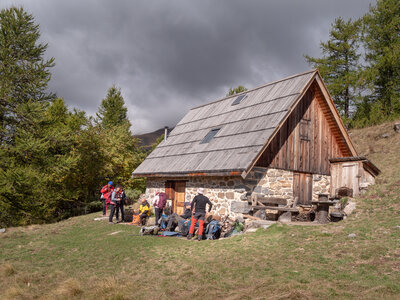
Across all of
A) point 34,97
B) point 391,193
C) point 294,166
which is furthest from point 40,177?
point 391,193

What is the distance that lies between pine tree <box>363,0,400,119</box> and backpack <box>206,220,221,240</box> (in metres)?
20.3

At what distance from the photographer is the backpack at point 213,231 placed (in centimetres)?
1127

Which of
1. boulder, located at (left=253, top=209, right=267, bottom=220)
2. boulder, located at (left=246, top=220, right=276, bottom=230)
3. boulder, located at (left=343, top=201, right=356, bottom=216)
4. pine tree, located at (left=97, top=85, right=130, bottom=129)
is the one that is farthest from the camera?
pine tree, located at (left=97, top=85, right=130, bottom=129)

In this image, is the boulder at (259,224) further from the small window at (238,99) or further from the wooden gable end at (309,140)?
the small window at (238,99)

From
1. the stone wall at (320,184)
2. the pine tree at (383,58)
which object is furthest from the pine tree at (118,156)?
the pine tree at (383,58)

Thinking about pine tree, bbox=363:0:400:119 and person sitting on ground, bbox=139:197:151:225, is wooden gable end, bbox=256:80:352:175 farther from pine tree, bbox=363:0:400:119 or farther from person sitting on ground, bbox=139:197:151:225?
pine tree, bbox=363:0:400:119

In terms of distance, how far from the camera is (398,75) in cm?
2659

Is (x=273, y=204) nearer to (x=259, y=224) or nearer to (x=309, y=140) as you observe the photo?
(x=259, y=224)

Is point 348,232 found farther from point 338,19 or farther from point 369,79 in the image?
point 338,19

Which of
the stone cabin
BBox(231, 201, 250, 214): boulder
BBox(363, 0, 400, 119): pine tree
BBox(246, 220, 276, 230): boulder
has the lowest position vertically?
BBox(246, 220, 276, 230): boulder

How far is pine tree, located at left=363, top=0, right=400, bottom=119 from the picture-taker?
84.4 feet

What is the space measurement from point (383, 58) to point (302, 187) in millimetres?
17195

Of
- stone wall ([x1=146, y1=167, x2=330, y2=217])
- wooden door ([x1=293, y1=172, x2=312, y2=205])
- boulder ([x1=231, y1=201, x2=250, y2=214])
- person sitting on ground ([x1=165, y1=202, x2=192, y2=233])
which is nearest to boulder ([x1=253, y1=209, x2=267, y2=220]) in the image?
boulder ([x1=231, y1=201, x2=250, y2=214])

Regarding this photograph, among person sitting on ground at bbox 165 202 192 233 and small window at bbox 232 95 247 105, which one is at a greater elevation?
small window at bbox 232 95 247 105
